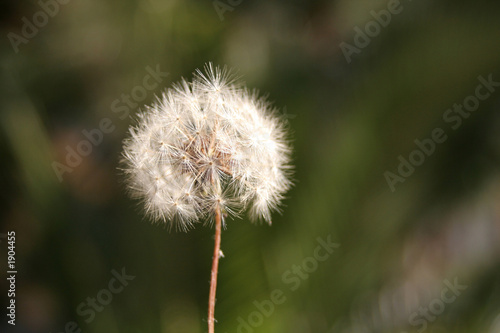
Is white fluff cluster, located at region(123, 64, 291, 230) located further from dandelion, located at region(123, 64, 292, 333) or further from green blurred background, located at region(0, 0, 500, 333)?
green blurred background, located at region(0, 0, 500, 333)

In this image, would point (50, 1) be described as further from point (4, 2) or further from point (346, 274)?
point (346, 274)

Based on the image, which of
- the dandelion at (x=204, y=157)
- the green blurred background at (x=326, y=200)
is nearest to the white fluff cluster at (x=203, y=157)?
the dandelion at (x=204, y=157)

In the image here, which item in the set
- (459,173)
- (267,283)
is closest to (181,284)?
(267,283)

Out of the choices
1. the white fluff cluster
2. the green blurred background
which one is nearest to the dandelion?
the white fluff cluster

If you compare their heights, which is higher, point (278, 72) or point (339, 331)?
point (278, 72)

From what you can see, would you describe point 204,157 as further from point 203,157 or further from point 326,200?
point 326,200

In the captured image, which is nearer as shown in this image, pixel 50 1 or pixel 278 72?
pixel 278 72

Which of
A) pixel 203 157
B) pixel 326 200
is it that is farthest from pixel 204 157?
pixel 326 200
